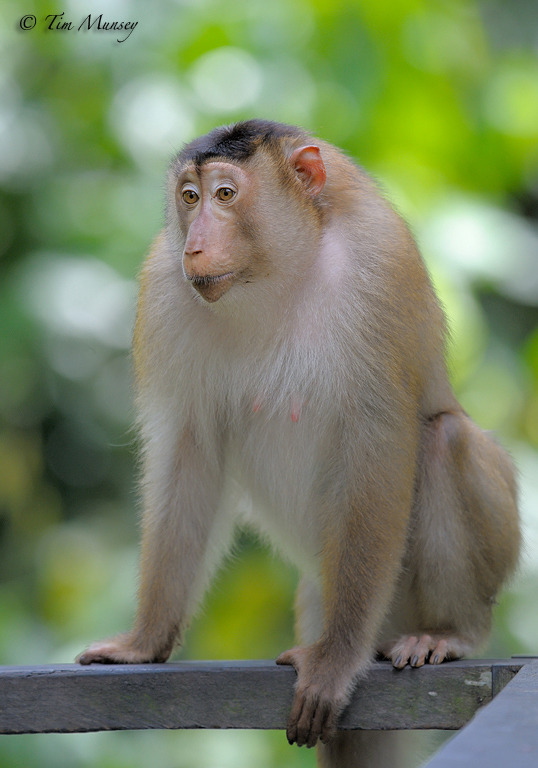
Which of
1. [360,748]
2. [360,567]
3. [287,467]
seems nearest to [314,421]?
[287,467]

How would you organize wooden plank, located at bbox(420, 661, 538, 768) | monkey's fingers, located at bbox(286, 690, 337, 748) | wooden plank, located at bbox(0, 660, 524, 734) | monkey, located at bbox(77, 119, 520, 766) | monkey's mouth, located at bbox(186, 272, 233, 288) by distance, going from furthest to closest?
1. monkey, located at bbox(77, 119, 520, 766)
2. monkey's mouth, located at bbox(186, 272, 233, 288)
3. monkey's fingers, located at bbox(286, 690, 337, 748)
4. wooden plank, located at bbox(0, 660, 524, 734)
5. wooden plank, located at bbox(420, 661, 538, 768)

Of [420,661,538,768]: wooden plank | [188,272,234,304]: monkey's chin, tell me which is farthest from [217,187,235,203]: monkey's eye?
[420,661,538,768]: wooden plank

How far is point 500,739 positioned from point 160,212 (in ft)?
16.4

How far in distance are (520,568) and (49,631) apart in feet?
10.6

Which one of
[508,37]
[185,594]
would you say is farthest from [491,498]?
[508,37]

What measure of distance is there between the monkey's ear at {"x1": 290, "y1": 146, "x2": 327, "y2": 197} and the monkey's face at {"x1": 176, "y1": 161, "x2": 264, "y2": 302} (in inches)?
7.3

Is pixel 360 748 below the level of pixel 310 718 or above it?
below

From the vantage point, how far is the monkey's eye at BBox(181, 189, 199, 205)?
3.30 meters

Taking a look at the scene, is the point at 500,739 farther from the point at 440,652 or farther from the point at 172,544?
the point at 172,544

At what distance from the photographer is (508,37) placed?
8.55m

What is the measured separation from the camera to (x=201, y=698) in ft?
9.63

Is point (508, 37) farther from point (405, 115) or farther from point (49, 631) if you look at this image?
point (49, 631)

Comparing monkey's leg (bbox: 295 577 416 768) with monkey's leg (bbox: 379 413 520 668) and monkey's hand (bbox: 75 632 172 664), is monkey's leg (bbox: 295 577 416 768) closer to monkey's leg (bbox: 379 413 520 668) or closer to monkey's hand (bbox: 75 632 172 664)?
monkey's leg (bbox: 379 413 520 668)

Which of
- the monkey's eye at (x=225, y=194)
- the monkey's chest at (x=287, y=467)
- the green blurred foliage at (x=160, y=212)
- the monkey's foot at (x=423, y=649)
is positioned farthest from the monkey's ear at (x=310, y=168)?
the green blurred foliage at (x=160, y=212)
